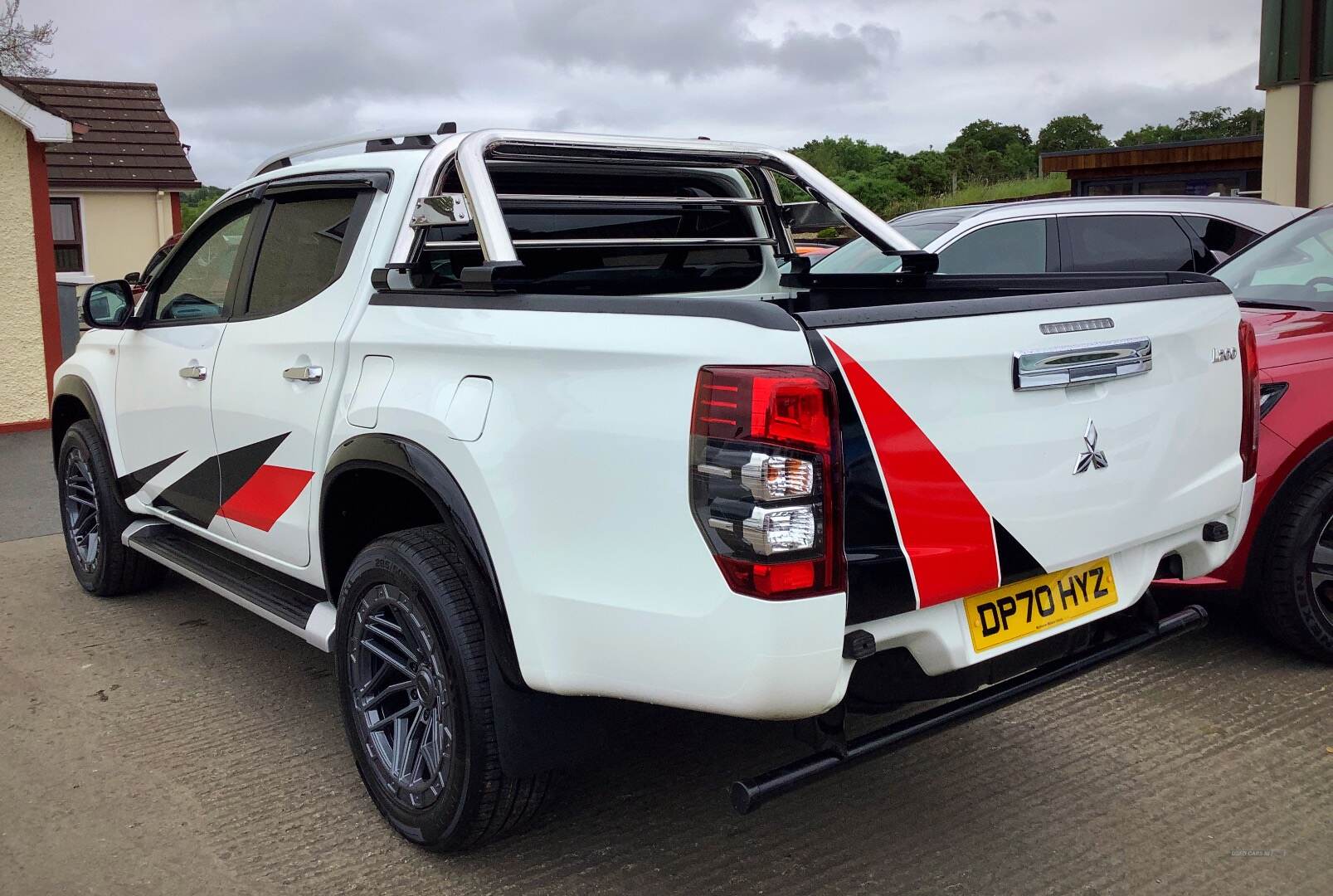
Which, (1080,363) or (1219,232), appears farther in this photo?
(1219,232)

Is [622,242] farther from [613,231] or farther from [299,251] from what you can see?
[299,251]

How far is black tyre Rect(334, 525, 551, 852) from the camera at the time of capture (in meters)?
2.79

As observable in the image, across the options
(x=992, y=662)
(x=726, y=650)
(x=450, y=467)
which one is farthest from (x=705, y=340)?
(x=992, y=662)

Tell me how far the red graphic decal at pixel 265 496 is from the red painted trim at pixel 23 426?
8.75 m

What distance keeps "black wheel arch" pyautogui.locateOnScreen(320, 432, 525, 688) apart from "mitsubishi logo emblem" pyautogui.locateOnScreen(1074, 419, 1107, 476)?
53.0 inches

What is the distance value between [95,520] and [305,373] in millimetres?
2496

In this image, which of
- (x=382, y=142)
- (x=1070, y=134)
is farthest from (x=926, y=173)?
(x=382, y=142)

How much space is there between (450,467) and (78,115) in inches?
1044

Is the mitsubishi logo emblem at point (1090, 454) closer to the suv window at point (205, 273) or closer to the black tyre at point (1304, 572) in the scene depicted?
the black tyre at point (1304, 572)

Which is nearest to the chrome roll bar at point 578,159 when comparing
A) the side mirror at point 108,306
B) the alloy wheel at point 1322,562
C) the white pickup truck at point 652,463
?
the white pickup truck at point 652,463

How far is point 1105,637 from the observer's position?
3139 millimetres

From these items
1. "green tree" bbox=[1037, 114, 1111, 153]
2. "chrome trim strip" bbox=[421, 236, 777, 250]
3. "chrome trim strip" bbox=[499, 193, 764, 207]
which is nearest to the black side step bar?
"chrome trim strip" bbox=[421, 236, 777, 250]

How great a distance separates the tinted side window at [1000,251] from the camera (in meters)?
7.51

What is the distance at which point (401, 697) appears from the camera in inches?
128
